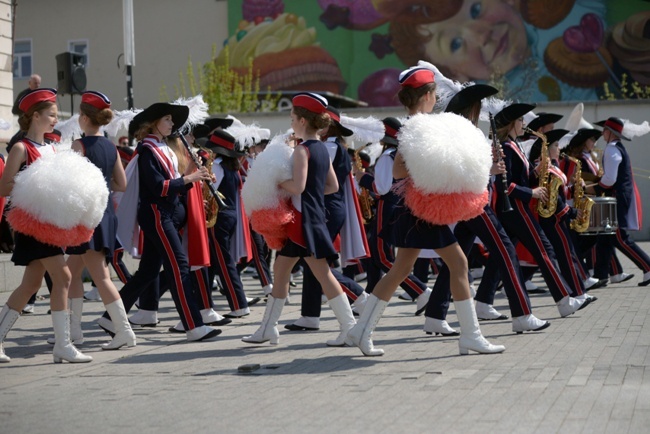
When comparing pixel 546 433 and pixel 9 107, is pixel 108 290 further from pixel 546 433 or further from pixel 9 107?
pixel 9 107

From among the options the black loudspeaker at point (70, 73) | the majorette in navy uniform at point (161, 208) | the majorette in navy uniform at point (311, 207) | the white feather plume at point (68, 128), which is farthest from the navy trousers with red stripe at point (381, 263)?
the black loudspeaker at point (70, 73)

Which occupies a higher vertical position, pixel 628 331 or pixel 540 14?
pixel 540 14

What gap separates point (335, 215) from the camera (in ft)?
30.8

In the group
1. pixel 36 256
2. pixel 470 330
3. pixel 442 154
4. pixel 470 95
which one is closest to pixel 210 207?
pixel 36 256

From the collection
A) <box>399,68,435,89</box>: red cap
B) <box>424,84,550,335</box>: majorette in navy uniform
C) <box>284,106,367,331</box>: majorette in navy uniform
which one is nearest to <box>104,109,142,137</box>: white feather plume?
<box>284,106,367,331</box>: majorette in navy uniform

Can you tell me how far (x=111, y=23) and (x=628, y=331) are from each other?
121ft

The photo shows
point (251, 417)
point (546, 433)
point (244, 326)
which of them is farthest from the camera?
point (244, 326)

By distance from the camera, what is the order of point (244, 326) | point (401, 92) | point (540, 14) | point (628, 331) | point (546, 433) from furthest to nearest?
point (540, 14), point (244, 326), point (628, 331), point (401, 92), point (546, 433)

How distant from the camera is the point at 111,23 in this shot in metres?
43.3

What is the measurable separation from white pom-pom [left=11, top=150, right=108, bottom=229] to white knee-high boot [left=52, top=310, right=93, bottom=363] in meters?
0.65

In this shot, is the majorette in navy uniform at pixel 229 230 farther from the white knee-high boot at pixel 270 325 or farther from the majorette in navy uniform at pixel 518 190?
the majorette in navy uniform at pixel 518 190

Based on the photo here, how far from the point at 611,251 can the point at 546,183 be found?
3652mm

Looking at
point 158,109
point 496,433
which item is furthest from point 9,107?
point 496,433

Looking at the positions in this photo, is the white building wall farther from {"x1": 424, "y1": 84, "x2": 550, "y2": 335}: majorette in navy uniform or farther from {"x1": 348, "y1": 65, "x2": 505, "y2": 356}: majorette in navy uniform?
{"x1": 348, "y1": 65, "x2": 505, "y2": 356}: majorette in navy uniform
